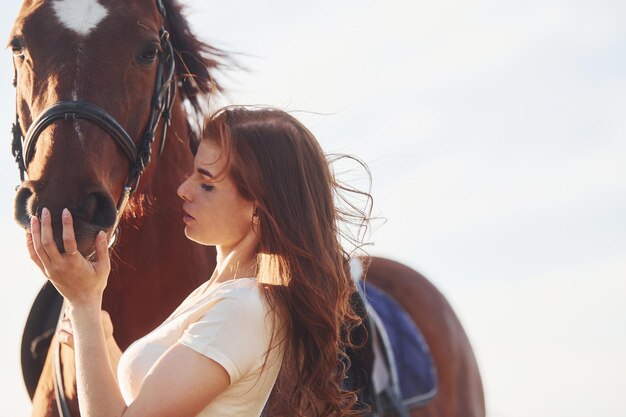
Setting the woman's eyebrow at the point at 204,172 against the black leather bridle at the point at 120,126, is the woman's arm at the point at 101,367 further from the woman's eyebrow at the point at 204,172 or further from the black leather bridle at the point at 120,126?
the black leather bridle at the point at 120,126

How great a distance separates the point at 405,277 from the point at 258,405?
3.75 meters

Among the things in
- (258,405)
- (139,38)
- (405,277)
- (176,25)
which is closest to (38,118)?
(139,38)

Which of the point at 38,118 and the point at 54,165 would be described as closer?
the point at 54,165

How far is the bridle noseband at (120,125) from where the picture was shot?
2781 mm

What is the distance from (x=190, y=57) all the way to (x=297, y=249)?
2163mm

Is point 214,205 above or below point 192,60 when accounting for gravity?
below

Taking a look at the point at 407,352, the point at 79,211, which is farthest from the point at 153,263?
the point at 407,352

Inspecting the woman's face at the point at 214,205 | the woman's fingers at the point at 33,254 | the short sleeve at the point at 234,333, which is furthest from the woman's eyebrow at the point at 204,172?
the woman's fingers at the point at 33,254

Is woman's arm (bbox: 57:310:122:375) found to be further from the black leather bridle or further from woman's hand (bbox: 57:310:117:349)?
the black leather bridle

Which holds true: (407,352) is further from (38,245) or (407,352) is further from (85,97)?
(38,245)

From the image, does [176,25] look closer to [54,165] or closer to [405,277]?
[54,165]

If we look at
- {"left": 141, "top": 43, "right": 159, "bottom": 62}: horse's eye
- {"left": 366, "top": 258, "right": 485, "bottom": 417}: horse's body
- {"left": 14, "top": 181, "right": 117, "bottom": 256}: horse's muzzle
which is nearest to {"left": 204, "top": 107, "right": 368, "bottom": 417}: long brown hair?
{"left": 14, "top": 181, "right": 117, "bottom": 256}: horse's muzzle

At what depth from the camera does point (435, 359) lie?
17.5ft

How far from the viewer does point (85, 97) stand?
288 centimetres
